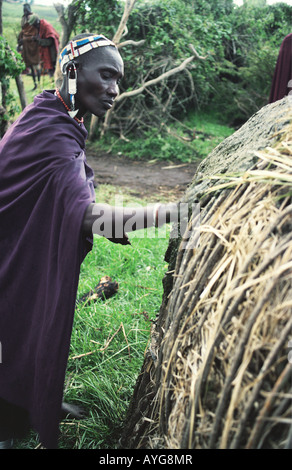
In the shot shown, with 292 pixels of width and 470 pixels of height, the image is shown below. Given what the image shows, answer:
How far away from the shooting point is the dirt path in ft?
22.5

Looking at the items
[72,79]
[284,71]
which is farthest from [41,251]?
[284,71]

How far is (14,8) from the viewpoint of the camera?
20188 millimetres

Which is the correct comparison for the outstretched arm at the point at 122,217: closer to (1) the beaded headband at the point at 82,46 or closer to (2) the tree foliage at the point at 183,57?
(1) the beaded headband at the point at 82,46

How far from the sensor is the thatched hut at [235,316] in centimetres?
100

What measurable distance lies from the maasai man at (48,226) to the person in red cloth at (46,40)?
9384mm

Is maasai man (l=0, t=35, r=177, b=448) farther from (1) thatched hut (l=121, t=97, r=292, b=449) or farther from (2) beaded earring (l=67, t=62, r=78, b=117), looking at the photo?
(1) thatched hut (l=121, t=97, r=292, b=449)

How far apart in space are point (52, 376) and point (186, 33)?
30.5ft

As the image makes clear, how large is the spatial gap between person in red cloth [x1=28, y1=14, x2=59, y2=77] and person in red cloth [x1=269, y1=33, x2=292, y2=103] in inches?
274

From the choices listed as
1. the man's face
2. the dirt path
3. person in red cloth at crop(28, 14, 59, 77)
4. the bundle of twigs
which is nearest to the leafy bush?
the dirt path

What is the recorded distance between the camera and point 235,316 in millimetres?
1120

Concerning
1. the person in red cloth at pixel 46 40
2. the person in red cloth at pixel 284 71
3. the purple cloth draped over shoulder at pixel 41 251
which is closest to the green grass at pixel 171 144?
the person in red cloth at pixel 46 40

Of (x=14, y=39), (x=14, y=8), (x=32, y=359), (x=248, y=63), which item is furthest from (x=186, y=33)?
(x=14, y=8)

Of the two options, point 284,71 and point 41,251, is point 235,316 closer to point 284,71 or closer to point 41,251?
point 41,251

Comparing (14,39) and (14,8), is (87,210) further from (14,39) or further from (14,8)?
(14,8)
